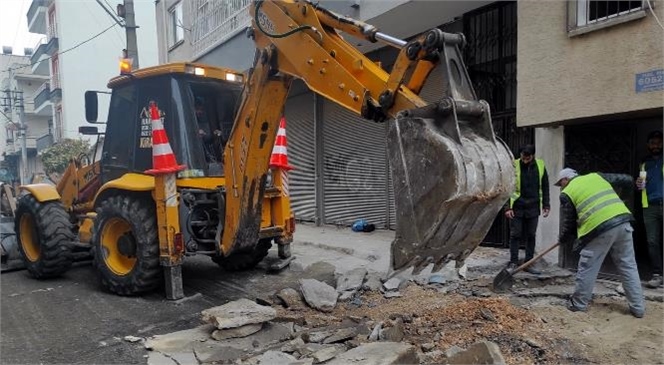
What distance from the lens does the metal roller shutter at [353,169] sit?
9.84 m

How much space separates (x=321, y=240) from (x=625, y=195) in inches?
195

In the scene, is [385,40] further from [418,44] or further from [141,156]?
[141,156]

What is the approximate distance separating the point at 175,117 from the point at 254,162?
45.3 inches

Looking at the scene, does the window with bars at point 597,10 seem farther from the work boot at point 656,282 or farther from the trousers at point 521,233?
the work boot at point 656,282

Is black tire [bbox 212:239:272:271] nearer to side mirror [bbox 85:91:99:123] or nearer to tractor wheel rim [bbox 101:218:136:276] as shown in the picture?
tractor wheel rim [bbox 101:218:136:276]

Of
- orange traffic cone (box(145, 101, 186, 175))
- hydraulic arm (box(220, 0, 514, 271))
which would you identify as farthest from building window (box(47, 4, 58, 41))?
hydraulic arm (box(220, 0, 514, 271))

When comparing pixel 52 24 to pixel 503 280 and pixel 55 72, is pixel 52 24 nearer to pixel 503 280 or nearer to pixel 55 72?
pixel 55 72

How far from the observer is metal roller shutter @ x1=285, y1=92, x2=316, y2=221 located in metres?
11.6

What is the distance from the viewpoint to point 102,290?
5.81m

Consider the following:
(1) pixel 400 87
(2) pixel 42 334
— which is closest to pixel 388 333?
(1) pixel 400 87

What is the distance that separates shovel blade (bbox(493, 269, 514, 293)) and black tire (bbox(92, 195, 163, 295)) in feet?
11.8

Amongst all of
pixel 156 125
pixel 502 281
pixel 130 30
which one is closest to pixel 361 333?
pixel 502 281

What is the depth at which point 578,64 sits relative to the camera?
5.64 metres

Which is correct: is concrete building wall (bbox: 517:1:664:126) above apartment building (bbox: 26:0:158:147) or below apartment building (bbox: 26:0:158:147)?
below
